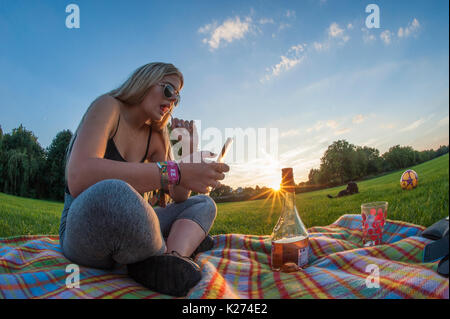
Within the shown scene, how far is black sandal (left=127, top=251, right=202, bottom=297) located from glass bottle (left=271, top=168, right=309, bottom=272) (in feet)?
1.68

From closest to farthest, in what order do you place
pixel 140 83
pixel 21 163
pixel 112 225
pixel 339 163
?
pixel 112 225, pixel 140 83, pixel 21 163, pixel 339 163

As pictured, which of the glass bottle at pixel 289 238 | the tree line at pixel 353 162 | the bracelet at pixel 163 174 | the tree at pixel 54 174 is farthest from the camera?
the tree line at pixel 353 162

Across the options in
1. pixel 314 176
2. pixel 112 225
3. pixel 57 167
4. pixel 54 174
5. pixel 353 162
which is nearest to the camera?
pixel 112 225

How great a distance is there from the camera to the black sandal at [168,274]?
3.76 ft

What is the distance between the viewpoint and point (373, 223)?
193 centimetres

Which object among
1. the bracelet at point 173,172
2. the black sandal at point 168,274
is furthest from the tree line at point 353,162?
the black sandal at point 168,274

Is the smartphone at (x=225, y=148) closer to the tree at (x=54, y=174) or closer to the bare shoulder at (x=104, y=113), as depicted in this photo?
the bare shoulder at (x=104, y=113)

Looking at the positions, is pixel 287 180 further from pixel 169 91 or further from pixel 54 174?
pixel 54 174

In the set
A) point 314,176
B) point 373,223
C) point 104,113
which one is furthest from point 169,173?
point 314,176

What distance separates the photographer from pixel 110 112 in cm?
155

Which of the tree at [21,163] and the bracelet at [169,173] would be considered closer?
the bracelet at [169,173]

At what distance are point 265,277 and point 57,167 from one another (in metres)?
9.11
